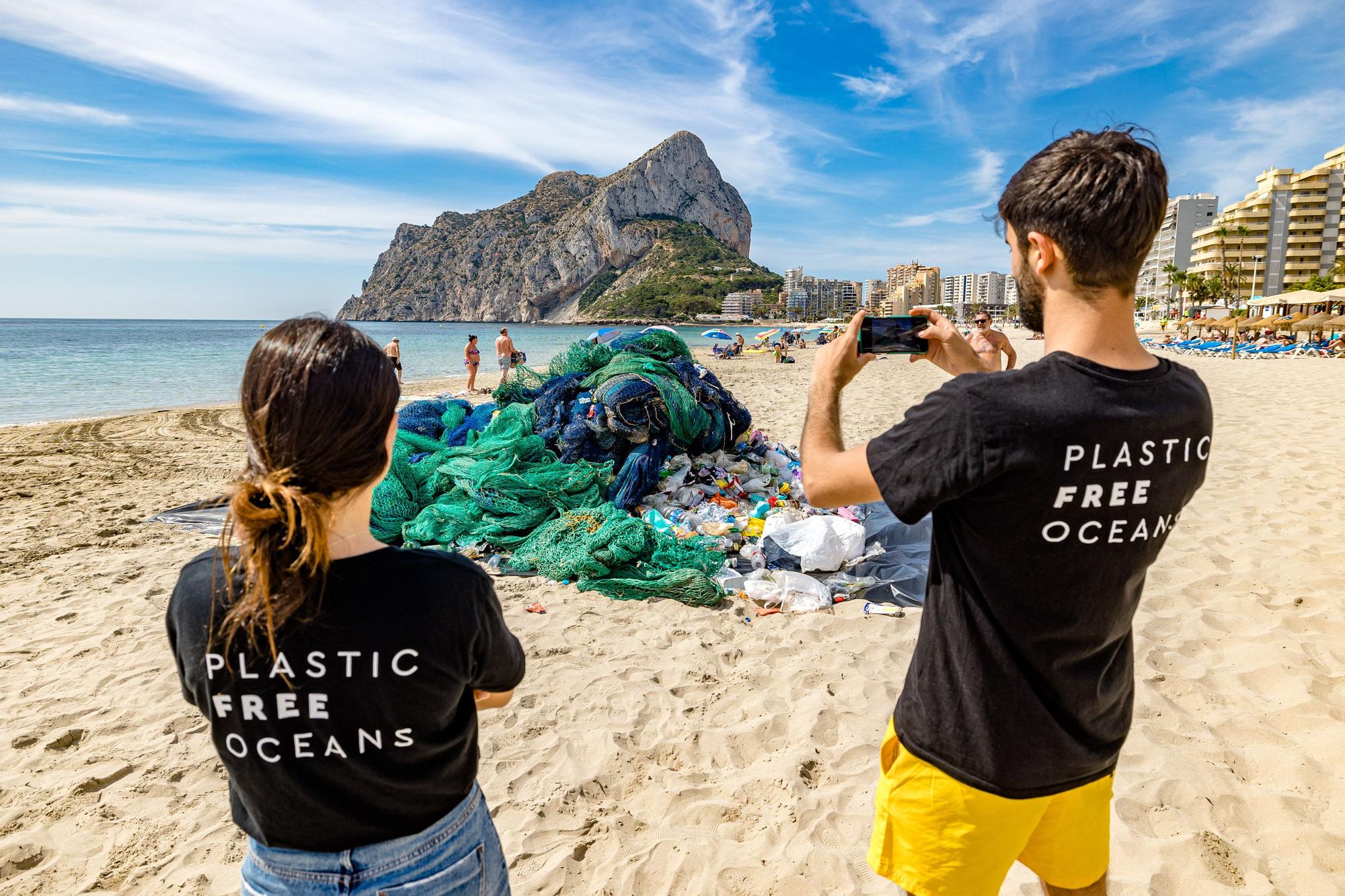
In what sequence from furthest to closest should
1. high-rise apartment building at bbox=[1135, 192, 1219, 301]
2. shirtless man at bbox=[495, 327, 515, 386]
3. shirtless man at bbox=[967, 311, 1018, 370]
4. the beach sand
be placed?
1. high-rise apartment building at bbox=[1135, 192, 1219, 301]
2. shirtless man at bbox=[495, 327, 515, 386]
3. the beach sand
4. shirtless man at bbox=[967, 311, 1018, 370]

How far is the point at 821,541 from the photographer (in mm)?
5066

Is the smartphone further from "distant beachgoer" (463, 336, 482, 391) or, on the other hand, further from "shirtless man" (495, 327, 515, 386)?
"distant beachgoer" (463, 336, 482, 391)

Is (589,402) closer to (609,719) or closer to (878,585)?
(878,585)

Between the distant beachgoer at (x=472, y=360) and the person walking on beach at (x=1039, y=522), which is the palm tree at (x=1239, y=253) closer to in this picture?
the distant beachgoer at (x=472, y=360)

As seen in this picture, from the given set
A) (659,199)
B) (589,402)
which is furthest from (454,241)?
(589,402)

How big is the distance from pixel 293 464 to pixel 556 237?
13203cm

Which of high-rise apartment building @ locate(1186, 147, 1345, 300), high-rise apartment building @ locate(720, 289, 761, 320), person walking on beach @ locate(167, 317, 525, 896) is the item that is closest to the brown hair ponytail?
person walking on beach @ locate(167, 317, 525, 896)

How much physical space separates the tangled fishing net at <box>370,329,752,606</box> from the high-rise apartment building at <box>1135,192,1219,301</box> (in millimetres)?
113247

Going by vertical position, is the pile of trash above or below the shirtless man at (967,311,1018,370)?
below

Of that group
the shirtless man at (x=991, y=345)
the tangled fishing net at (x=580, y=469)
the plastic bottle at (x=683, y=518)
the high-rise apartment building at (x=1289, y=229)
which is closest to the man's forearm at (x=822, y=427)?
the shirtless man at (x=991, y=345)

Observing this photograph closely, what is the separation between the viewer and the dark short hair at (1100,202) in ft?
3.99

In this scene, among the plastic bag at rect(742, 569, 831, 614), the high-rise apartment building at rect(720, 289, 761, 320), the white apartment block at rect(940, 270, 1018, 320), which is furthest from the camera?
the white apartment block at rect(940, 270, 1018, 320)

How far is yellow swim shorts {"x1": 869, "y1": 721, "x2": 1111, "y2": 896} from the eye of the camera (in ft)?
4.62

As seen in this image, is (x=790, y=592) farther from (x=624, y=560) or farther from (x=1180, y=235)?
(x=1180, y=235)
